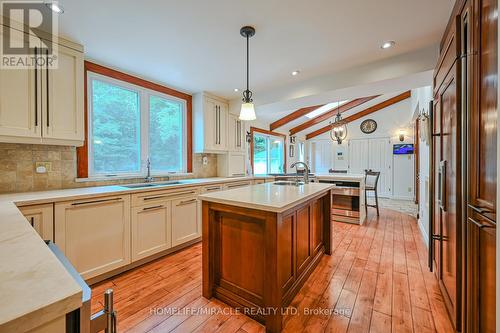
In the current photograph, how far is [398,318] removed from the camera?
64.4 inches

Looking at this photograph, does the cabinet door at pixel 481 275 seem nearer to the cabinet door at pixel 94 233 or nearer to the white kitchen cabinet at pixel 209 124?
the cabinet door at pixel 94 233

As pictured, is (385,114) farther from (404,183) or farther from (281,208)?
(281,208)

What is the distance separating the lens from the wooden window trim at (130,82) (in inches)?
100.0

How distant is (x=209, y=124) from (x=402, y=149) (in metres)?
6.25

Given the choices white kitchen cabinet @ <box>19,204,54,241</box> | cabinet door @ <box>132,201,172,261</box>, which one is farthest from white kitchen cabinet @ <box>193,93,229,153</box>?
white kitchen cabinet @ <box>19,204,54,241</box>

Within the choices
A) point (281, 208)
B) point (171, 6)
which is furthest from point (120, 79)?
point (281, 208)

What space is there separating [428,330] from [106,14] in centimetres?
353

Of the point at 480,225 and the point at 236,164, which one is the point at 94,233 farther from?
the point at 480,225

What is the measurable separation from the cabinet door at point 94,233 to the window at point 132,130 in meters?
0.74

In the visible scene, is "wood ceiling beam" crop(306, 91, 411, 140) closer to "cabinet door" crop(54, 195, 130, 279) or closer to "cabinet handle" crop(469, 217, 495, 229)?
"cabinet handle" crop(469, 217, 495, 229)

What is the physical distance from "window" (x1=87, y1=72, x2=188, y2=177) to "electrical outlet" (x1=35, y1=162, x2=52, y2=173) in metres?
0.37

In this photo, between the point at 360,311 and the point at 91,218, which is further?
the point at 91,218

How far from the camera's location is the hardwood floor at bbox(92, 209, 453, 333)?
158 cm

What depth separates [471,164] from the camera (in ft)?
3.85
